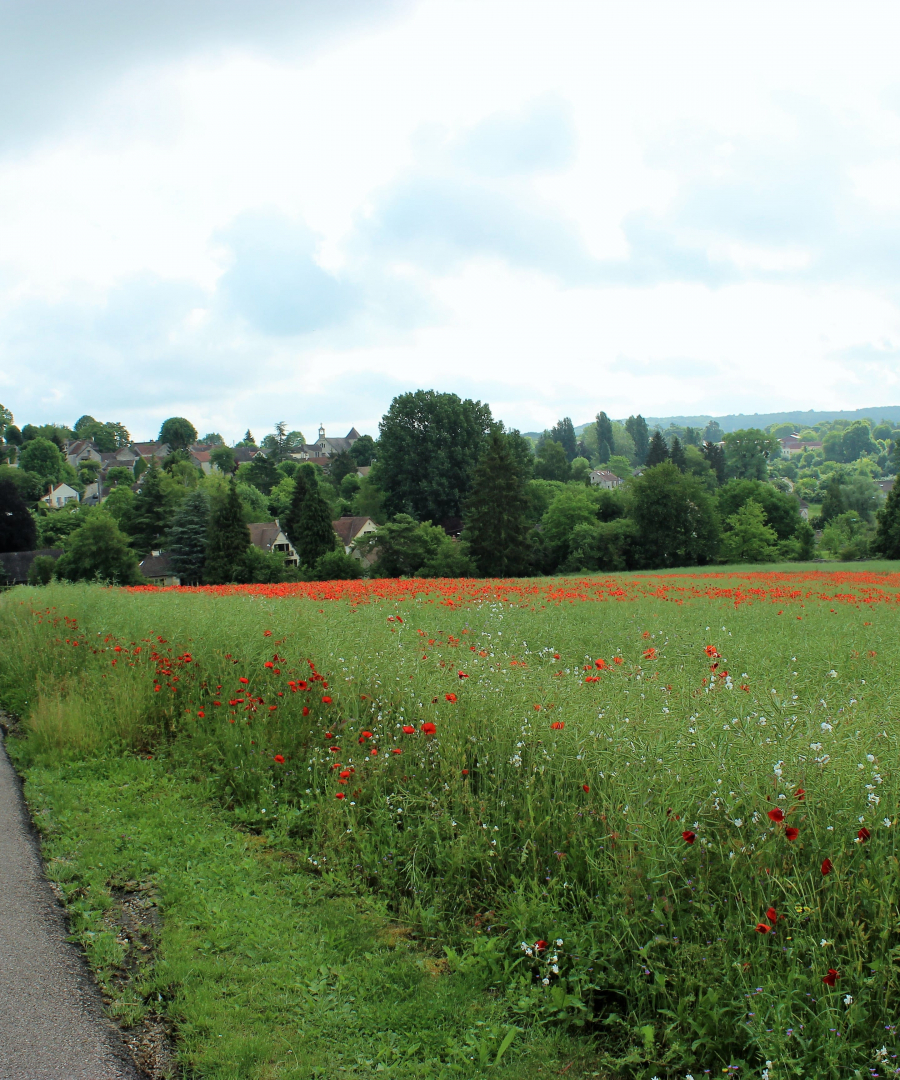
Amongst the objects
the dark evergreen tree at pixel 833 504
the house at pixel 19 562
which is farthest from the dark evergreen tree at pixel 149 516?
the dark evergreen tree at pixel 833 504

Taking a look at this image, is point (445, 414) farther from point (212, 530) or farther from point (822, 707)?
point (822, 707)

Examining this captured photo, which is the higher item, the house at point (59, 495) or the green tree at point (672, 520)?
the house at point (59, 495)

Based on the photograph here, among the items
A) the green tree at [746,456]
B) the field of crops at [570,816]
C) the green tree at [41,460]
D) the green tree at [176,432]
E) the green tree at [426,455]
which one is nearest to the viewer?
the field of crops at [570,816]

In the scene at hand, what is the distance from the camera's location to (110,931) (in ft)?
13.3

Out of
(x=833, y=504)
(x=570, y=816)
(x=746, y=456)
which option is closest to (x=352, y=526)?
(x=833, y=504)

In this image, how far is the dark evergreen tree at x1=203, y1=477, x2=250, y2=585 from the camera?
4388 cm

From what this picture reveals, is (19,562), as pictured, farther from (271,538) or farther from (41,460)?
(41,460)

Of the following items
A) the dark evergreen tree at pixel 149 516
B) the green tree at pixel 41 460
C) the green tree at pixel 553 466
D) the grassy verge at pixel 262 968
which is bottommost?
the grassy verge at pixel 262 968

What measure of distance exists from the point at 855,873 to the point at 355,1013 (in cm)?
231

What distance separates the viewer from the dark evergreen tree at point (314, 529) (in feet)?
154

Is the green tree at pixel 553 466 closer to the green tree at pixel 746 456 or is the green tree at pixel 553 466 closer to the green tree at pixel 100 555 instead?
the green tree at pixel 746 456

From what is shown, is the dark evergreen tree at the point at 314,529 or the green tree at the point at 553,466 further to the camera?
the green tree at the point at 553,466

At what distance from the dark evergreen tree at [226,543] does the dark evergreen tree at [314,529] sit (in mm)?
3809

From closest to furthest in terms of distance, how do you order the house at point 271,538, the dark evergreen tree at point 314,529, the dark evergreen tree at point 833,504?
the dark evergreen tree at point 314,529 < the house at point 271,538 < the dark evergreen tree at point 833,504
